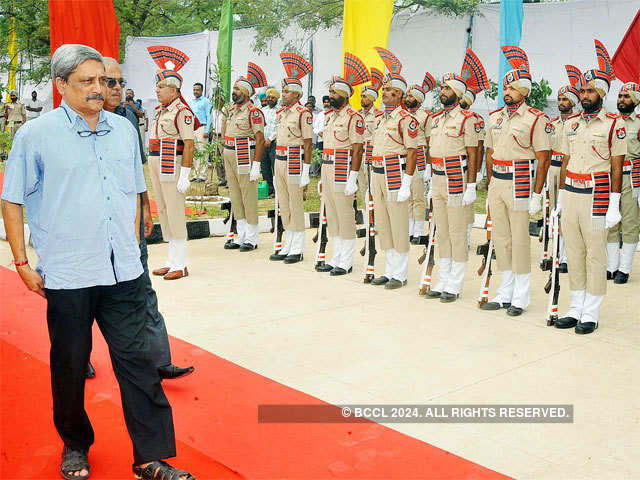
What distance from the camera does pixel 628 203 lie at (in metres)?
8.31

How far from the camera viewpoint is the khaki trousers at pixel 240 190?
9531 millimetres

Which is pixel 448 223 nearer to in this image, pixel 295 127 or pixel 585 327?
pixel 585 327

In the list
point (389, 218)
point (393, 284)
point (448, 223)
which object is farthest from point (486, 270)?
point (389, 218)

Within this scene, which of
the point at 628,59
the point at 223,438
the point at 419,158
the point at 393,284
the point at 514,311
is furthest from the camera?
the point at 628,59

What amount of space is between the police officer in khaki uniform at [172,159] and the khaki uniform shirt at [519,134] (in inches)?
120

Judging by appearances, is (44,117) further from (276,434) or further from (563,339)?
(563,339)

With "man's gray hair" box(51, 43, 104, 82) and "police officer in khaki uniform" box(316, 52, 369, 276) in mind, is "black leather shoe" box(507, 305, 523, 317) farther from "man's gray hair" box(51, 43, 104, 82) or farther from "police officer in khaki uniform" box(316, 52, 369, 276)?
"man's gray hair" box(51, 43, 104, 82)

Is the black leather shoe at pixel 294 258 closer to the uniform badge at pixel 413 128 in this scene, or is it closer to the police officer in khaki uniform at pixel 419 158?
the police officer in khaki uniform at pixel 419 158

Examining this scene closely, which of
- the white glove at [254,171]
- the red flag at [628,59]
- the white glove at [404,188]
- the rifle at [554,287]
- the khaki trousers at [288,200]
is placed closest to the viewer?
the rifle at [554,287]

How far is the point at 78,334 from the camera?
340cm

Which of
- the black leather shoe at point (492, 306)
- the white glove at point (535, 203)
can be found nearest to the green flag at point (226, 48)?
the black leather shoe at point (492, 306)

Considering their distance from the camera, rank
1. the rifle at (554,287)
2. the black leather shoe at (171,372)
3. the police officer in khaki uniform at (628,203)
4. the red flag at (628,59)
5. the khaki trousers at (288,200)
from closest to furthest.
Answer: the black leather shoe at (171,372) → the rifle at (554,287) → the police officer in khaki uniform at (628,203) → the khaki trousers at (288,200) → the red flag at (628,59)

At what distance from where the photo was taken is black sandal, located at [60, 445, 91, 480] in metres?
3.49

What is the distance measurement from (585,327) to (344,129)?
333 cm
